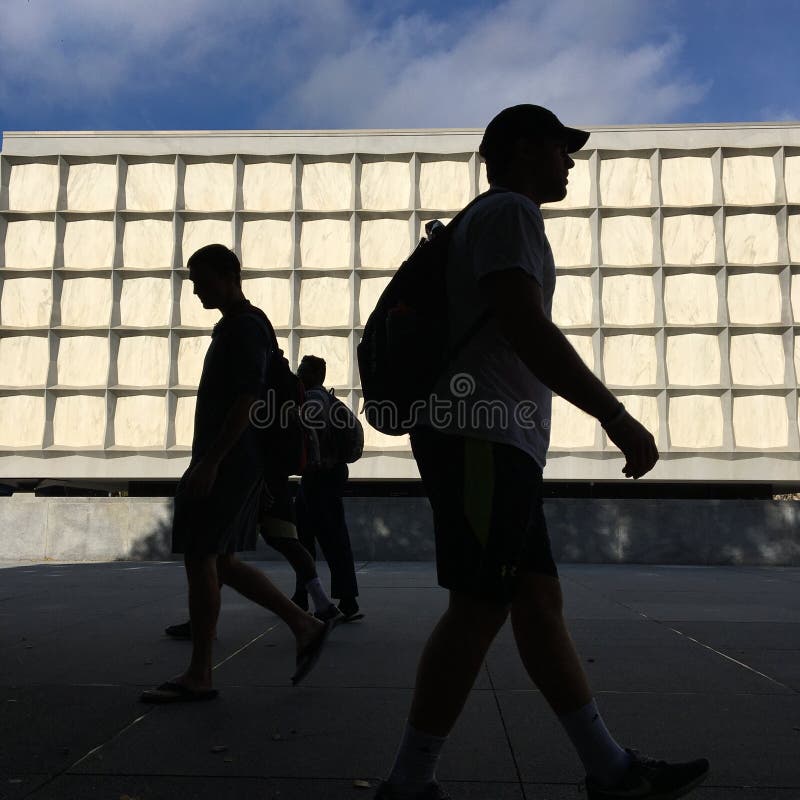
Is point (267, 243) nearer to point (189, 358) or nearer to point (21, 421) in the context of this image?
point (189, 358)

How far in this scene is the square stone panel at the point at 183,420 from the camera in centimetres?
2164

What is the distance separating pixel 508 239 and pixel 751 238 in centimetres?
2175

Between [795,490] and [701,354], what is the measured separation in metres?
6.05

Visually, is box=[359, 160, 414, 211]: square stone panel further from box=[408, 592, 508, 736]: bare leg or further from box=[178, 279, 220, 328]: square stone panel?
box=[408, 592, 508, 736]: bare leg

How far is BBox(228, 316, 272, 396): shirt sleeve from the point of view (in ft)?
11.4

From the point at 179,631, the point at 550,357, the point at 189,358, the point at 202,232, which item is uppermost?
the point at 202,232

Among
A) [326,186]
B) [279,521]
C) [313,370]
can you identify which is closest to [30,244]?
[326,186]

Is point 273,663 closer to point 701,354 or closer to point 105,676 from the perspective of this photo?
point 105,676

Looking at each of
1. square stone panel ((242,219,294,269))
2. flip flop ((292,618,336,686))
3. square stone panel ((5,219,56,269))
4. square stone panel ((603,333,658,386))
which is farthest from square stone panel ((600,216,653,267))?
flip flop ((292,618,336,686))

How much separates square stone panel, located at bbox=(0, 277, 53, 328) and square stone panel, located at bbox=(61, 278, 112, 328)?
0.40 meters

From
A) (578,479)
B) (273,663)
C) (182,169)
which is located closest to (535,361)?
(273,663)

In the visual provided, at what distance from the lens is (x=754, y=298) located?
21.5 metres

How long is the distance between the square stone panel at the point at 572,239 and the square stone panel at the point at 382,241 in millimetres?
3678

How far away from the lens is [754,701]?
3.41 meters
